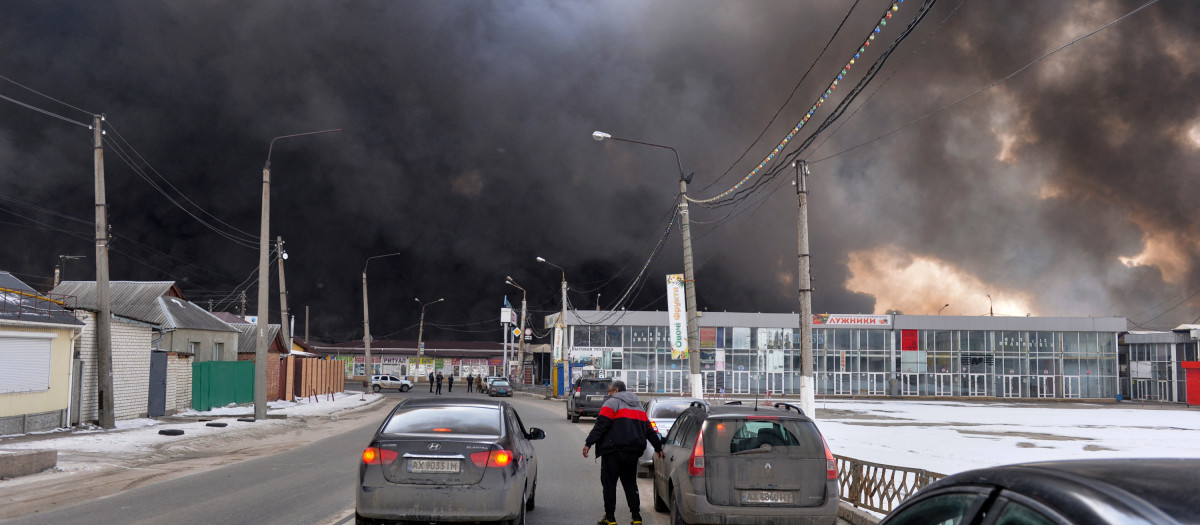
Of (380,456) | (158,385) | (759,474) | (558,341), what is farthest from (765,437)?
(558,341)

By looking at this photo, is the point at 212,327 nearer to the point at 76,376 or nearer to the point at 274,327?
the point at 274,327

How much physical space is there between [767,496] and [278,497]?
22.9ft

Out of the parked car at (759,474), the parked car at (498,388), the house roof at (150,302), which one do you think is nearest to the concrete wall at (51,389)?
the house roof at (150,302)

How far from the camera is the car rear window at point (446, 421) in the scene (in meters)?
8.68

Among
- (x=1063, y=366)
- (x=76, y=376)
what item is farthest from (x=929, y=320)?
(x=76, y=376)

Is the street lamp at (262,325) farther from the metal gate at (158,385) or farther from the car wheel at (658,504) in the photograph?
the car wheel at (658,504)

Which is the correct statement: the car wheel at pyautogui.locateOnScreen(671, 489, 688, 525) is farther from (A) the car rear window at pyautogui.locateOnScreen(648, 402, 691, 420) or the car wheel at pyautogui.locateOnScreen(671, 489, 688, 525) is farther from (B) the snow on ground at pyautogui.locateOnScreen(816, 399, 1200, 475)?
(A) the car rear window at pyautogui.locateOnScreen(648, 402, 691, 420)

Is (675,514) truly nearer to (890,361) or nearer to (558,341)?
(558,341)

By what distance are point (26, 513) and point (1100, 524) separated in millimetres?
11650

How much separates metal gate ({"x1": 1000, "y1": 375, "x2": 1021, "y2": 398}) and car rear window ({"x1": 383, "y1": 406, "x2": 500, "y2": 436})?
7444 cm

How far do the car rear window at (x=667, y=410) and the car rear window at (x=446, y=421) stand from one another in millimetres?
8704

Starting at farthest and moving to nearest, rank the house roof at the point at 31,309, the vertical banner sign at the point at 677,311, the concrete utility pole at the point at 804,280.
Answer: the vertical banner sign at the point at 677,311
the house roof at the point at 31,309
the concrete utility pole at the point at 804,280

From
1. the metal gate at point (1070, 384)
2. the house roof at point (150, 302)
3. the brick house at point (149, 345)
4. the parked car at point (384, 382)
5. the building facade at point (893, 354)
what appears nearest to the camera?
the brick house at point (149, 345)

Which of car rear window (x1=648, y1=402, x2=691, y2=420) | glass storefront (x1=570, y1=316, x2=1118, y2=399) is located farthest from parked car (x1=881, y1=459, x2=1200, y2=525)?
glass storefront (x1=570, y1=316, x2=1118, y2=399)
